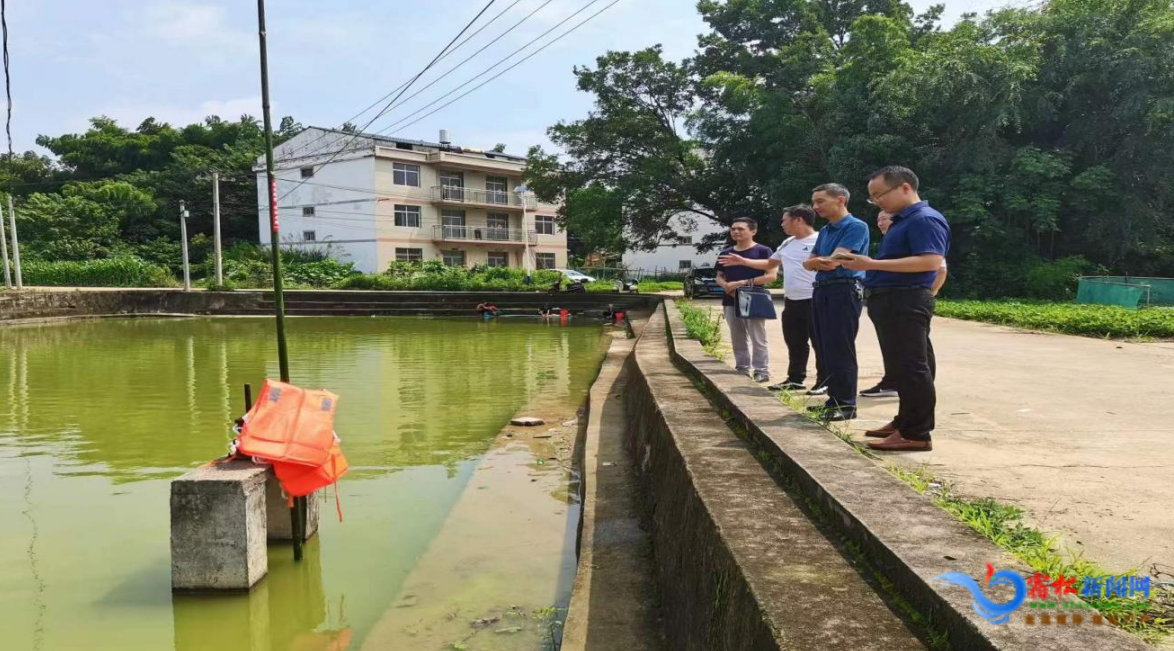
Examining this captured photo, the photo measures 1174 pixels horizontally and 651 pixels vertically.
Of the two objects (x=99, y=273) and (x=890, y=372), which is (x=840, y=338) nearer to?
(x=890, y=372)

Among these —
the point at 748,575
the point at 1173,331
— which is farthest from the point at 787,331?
the point at 1173,331

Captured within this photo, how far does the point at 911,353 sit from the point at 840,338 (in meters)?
0.75

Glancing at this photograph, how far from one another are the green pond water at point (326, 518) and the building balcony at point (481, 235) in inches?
1094

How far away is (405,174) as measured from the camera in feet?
125

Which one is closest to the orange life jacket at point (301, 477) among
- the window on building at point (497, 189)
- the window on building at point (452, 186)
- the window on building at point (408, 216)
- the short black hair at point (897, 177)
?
the short black hair at point (897, 177)

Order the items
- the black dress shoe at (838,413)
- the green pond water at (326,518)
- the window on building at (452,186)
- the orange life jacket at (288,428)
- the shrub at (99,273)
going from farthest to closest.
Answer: the window on building at (452,186)
the shrub at (99,273)
the black dress shoe at (838,413)
the orange life jacket at (288,428)
the green pond water at (326,518)

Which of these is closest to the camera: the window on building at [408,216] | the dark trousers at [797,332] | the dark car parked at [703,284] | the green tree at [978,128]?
the dark trousers at [797,332]

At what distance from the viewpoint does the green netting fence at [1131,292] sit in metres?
13.8

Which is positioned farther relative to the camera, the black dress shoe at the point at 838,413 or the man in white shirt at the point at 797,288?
the man in white shirt at the point at 797,288

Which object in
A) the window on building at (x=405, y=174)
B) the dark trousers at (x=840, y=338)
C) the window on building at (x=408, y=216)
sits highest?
the window on building at (x=405, y=174)

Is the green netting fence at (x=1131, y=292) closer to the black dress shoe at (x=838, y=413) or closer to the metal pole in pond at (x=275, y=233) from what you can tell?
the black dress shoe at (x=838, y=413)

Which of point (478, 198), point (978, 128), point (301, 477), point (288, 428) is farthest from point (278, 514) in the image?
point (478, 198)

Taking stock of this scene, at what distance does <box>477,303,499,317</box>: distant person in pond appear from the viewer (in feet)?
80.8

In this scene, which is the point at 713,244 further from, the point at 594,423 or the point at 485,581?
the point at 485,581
